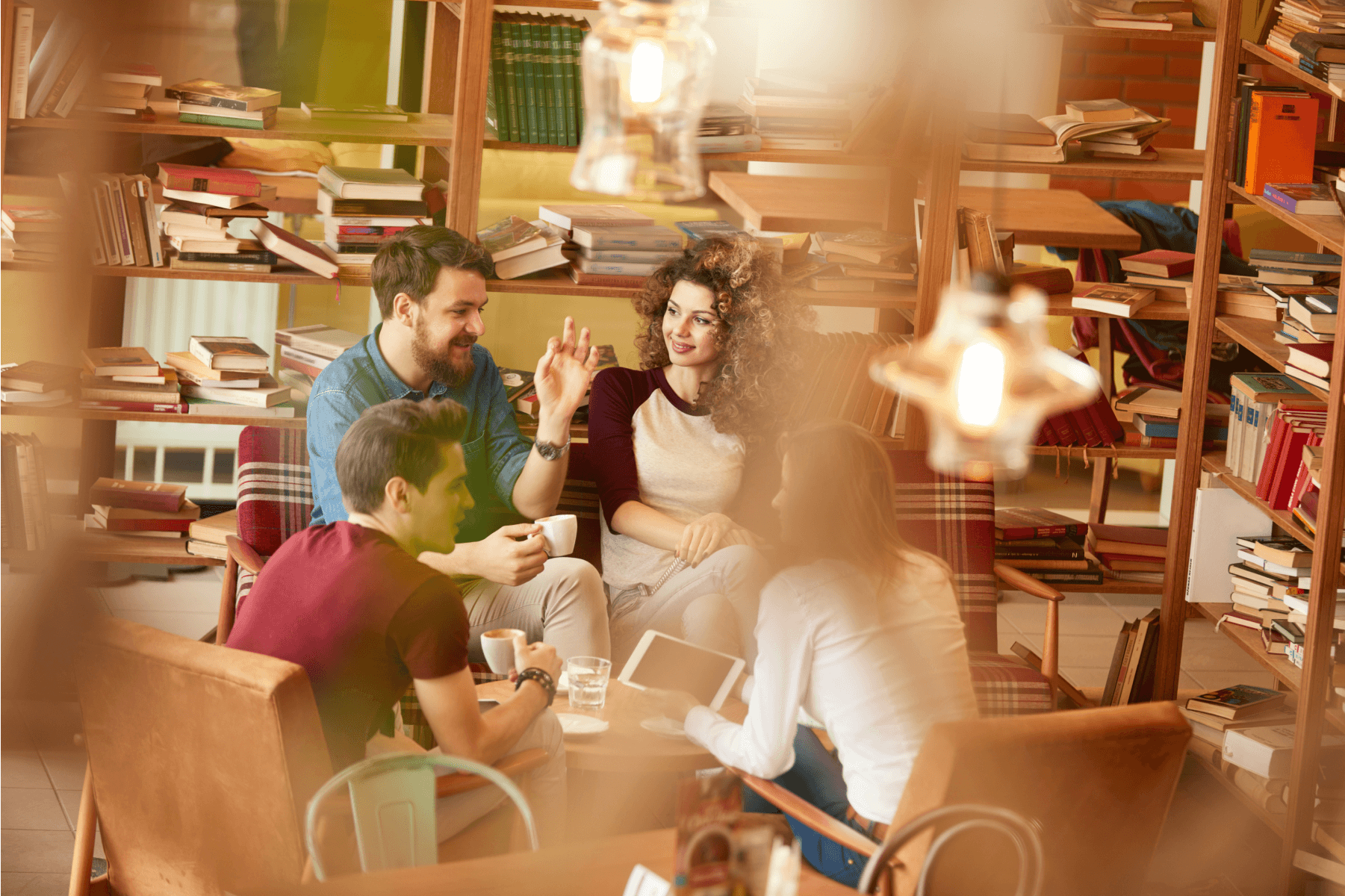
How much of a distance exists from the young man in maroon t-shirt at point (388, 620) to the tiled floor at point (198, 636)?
229mm

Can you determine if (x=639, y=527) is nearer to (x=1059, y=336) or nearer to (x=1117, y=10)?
(x=1117, y=10)

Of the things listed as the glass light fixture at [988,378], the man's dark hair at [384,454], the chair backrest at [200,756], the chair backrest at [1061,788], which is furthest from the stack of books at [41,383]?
the man's dark hair at [384,454]

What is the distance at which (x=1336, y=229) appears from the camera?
214cm

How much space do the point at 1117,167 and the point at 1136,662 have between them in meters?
0.98

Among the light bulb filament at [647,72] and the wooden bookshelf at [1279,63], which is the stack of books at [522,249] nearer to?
the wooden bookshelf at [1279,63]

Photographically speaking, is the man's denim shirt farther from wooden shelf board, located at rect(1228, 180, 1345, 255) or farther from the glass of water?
wooden shelf board, located at rect(1228, 180, 1345, 255)

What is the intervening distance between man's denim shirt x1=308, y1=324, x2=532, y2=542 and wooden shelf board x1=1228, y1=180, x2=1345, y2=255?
A: 137cm

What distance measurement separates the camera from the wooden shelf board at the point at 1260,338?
2.27 metres

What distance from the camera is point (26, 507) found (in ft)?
1.53

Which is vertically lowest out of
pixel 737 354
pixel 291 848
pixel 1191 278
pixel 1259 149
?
pixel 291 848

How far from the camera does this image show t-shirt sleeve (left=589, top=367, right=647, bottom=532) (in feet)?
7.91

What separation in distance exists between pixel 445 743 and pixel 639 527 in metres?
0.87

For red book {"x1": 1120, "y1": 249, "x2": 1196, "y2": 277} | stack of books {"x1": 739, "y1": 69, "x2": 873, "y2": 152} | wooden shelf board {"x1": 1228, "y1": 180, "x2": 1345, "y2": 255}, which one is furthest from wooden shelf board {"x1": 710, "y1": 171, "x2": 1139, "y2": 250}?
wooden shelf board {"x1": 1228, "y1": 180, "x2": 1345, "y2": 255}

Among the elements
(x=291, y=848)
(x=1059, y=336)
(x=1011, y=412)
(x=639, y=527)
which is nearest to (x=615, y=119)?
(x=1011, y=412)
